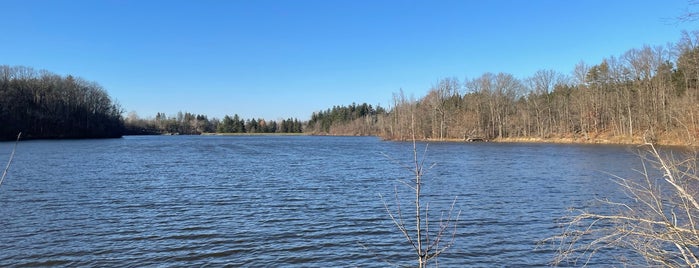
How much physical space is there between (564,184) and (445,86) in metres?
81.3

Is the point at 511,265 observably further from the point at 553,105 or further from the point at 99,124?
the point at 99,124

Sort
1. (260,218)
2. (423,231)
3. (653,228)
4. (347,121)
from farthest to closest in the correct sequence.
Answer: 1. (347,121)
2. (260,218)
3. (423,231)
4. (653,228)

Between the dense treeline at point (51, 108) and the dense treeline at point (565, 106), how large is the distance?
238ft

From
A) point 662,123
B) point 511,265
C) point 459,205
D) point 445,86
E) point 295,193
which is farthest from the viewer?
point 445,86

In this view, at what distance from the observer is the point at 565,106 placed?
82000 mm

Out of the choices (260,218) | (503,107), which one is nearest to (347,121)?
(503,107)

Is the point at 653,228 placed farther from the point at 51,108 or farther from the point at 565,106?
the point at 51,108

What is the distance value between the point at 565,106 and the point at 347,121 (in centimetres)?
10410

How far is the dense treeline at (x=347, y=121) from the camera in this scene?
166 meters

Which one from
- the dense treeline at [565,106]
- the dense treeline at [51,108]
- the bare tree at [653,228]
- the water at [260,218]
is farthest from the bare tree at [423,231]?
the dense treeline at [51,108]

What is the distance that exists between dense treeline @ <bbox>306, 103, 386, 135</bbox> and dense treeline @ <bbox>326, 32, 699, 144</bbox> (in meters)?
52.0

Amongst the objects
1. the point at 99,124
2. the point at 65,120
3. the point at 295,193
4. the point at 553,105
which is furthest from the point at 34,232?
the point at 99,124

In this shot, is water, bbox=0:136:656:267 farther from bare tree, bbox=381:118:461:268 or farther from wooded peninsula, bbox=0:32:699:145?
wooded peninsula, bbox=0:32:699:145

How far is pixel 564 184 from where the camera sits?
23.0 meters
